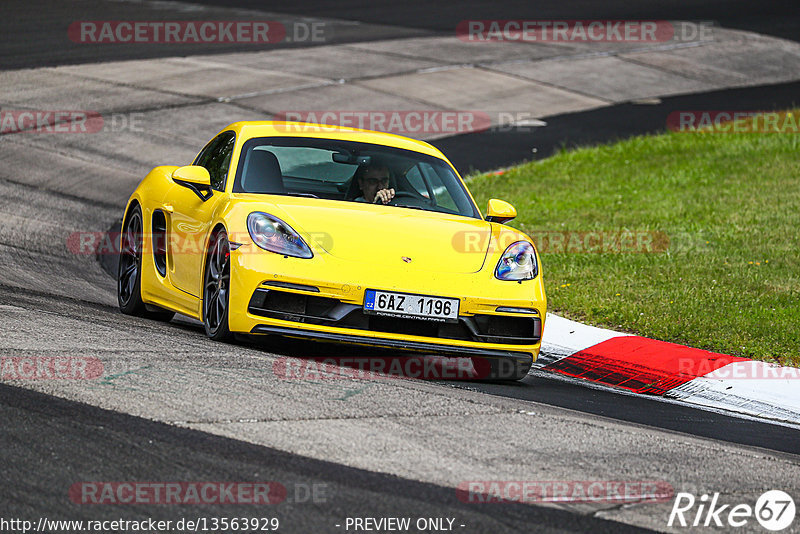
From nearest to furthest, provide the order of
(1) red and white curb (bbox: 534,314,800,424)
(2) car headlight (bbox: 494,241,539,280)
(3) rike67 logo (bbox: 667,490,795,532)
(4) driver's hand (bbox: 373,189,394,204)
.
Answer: (3) rike67 logo (bbox: 667,490,795,532) < (2) car headlight (bbox: 494,241,539,280) < (1) red and white curb (bbox: 534,314,800,424) < (4) driver's hand (bbox: 373,189,394,204)

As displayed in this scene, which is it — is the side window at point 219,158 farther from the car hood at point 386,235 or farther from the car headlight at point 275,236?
the car headlight at point 275,236

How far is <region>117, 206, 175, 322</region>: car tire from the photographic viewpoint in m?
8.51

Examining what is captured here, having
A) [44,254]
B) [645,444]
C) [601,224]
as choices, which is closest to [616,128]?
[601,224]

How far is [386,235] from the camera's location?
7.13m

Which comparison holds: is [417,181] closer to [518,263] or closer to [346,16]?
[518,263]

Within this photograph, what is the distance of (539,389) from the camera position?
7141 mm

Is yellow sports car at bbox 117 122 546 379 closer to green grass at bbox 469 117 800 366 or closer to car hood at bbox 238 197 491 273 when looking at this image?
car hood at bbox 238 197 491 273

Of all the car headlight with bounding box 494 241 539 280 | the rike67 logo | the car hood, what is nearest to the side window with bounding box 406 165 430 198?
the car hood

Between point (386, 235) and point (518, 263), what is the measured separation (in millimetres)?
842

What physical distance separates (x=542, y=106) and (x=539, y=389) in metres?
14.3

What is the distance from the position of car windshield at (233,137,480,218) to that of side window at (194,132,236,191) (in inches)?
6.3

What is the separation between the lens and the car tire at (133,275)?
8508mm

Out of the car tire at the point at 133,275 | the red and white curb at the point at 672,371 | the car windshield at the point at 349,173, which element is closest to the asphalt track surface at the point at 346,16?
the car tire at the point at 133,275

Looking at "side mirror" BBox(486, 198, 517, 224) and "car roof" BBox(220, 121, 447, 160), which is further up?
"car roof" BBox(220, 121, 447, 160)
